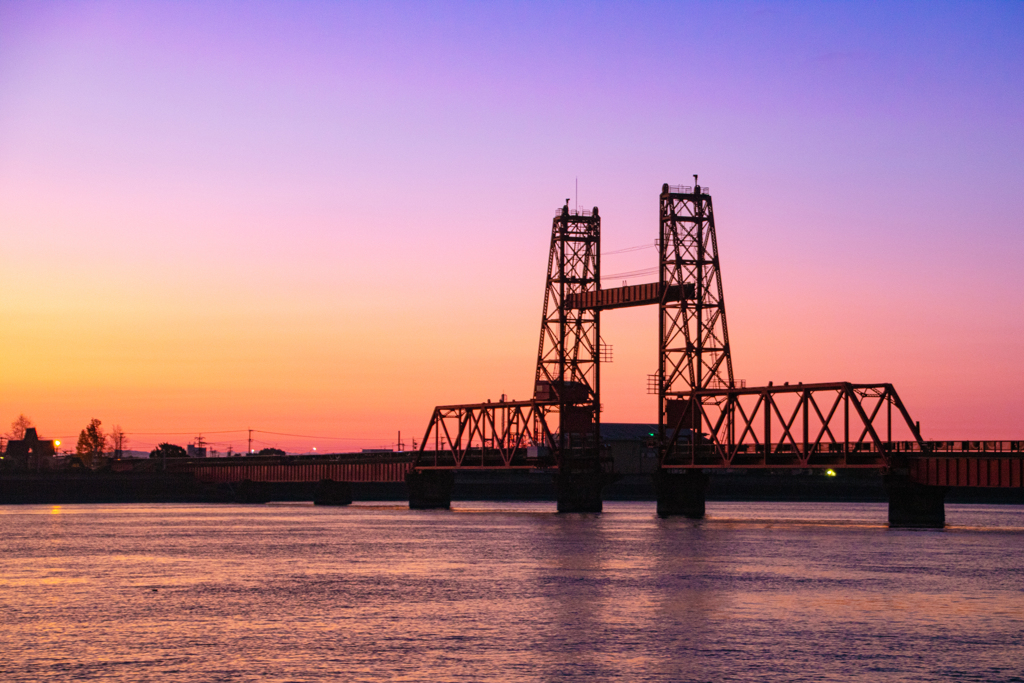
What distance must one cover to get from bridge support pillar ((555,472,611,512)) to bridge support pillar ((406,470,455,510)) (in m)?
22.0

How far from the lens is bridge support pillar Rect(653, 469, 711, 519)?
111688mm

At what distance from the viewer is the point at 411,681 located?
24469mm

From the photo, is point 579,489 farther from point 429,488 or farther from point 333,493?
point 333,493

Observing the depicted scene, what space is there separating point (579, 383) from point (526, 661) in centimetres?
9832

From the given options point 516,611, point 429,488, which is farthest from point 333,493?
point 516,611

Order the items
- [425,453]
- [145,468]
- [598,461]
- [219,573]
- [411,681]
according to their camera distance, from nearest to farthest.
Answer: [411,681] < [219,573] < [598,461] < [425,453] < [145,468]

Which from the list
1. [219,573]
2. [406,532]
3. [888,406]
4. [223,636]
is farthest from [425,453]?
[223,636]

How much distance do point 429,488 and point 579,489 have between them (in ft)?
86.4

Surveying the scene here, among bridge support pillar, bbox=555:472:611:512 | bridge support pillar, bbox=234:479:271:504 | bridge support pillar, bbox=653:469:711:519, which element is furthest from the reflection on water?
bridge support pillar, bbox=234:479:271:504

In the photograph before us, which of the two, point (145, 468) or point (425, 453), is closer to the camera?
point (425, 453)

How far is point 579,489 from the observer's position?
412ft

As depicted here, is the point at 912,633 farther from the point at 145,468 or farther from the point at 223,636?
the point at 145,468

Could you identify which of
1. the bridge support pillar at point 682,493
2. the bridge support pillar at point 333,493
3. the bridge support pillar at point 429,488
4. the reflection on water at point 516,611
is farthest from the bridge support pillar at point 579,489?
the reflection on water at point 516,611

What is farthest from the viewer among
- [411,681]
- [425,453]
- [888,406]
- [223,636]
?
[425,453]
